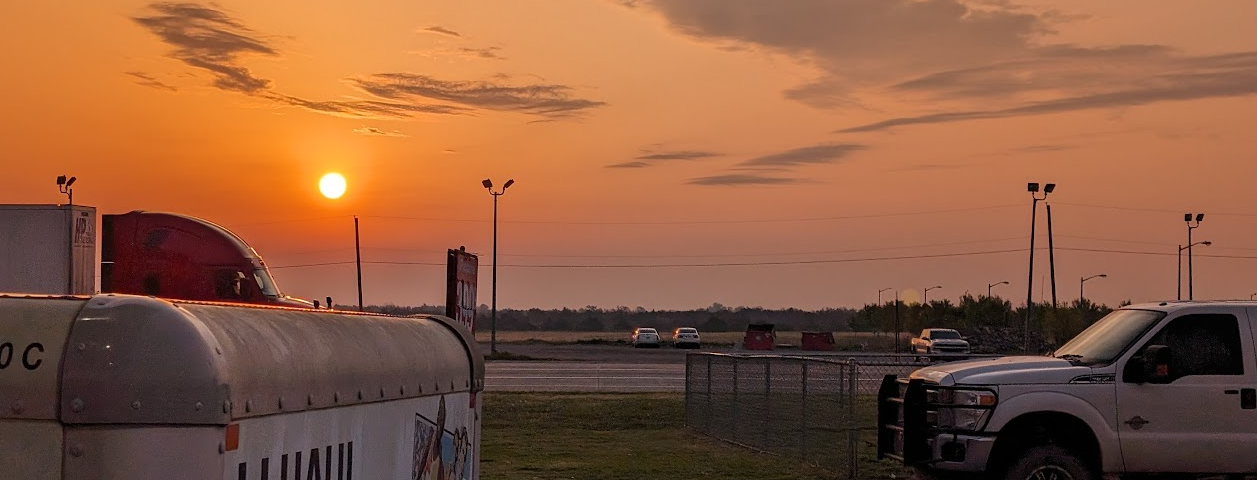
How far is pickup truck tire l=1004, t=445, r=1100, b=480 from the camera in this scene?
1271cm

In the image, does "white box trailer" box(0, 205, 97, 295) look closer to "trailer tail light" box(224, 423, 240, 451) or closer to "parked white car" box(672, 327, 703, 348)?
"trailer tail light" box(224, 423, 240, 451)

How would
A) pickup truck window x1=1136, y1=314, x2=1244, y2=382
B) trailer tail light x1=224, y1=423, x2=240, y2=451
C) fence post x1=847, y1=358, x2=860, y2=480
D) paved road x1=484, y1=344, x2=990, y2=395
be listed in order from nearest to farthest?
trailer tail light x1=224, y1=423, x2=240, y2=451 → pickup truck window x1=1136, y1=314, x2=1244, y2=382 → fence post x1=847, y1=358, x2=860, y2=480 → paved road x1=484, y1=344, x2=990, y2=395

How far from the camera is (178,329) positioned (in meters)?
3.74

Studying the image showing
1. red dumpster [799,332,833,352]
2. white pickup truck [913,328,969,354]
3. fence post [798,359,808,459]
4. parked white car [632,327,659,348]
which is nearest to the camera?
fence post [798,359,808,459]

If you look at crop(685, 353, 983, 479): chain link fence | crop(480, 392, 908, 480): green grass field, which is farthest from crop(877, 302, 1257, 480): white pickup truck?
crop(480, 392, 908, 480): green grass field

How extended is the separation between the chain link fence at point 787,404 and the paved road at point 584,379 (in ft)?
40.2

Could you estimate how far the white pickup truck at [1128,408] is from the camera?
41.7 feet

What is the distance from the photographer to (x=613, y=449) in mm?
20047

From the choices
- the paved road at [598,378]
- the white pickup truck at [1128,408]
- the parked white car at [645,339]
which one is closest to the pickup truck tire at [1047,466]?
the white pickup truck at [1128,408]

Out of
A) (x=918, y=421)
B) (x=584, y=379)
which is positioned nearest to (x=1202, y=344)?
(x=918, y=421)

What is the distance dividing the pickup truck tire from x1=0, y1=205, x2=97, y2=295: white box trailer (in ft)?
27.5

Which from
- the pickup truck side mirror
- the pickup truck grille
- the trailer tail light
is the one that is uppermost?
the trailer tail light

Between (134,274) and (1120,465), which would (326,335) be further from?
(134,274)

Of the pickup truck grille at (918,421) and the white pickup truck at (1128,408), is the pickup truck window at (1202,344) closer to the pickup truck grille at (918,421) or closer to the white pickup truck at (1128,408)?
the white pickup truck at (1128,408)
